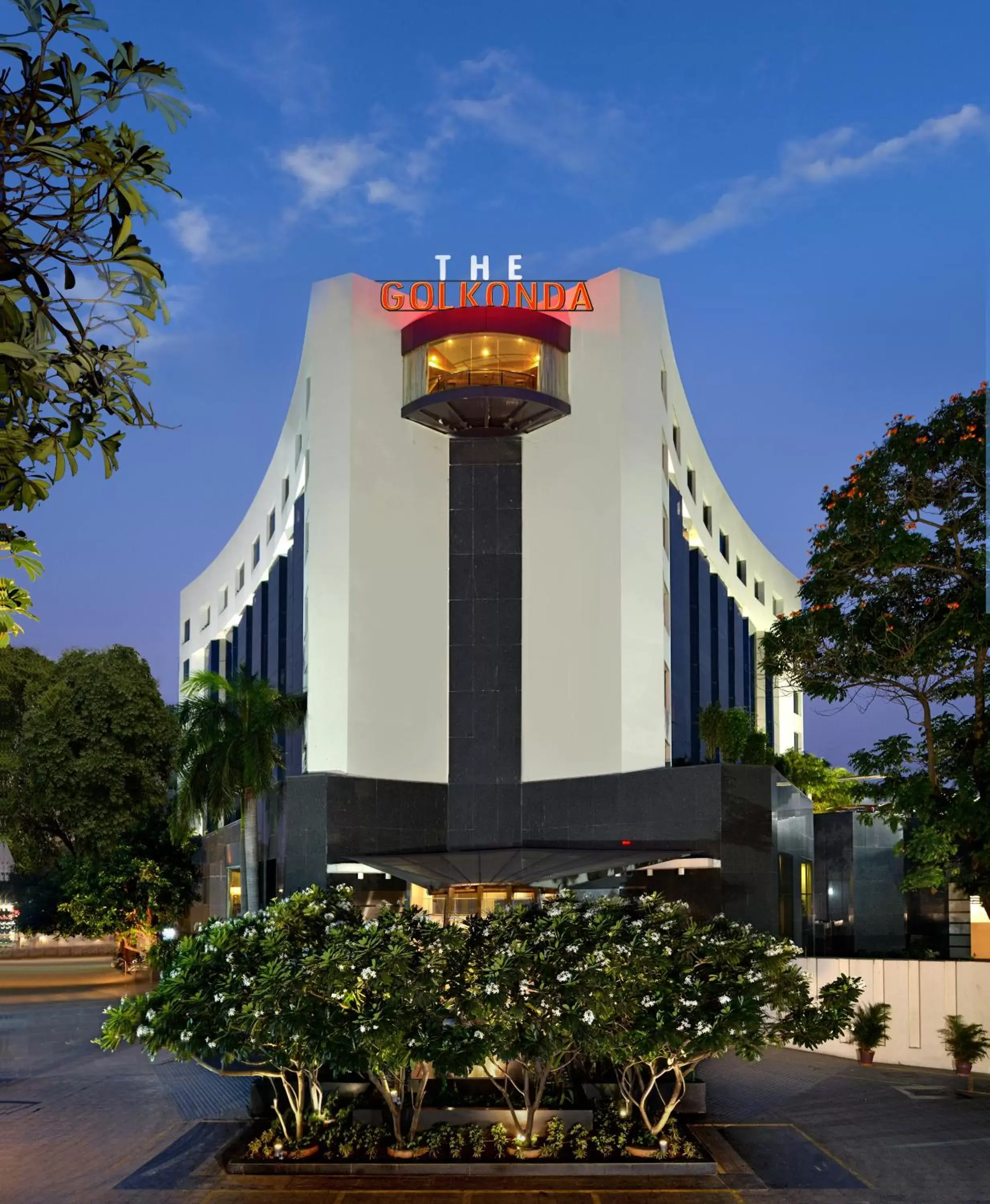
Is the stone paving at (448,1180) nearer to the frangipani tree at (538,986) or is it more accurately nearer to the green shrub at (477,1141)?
the green shrub at (477,1141)

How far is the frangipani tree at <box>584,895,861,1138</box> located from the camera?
55.1 ft

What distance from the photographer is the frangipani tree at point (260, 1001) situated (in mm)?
16109

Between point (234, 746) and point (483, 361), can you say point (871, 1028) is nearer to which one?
point (234, 746)

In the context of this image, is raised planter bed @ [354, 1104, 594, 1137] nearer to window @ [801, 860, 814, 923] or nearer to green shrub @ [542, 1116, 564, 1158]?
green shrub @ [542, 1116, 564, 1158]

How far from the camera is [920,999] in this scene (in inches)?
1025

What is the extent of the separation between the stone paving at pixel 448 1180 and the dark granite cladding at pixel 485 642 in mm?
10546

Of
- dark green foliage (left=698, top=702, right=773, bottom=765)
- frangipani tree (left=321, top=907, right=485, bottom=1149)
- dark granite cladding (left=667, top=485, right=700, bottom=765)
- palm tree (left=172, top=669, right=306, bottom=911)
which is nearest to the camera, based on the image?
frangipani tree (left=321, top=907, right=485, bottom=1149)

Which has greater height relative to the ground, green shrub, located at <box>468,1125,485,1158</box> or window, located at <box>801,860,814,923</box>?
window, located at <box>801,860,814,923</box>

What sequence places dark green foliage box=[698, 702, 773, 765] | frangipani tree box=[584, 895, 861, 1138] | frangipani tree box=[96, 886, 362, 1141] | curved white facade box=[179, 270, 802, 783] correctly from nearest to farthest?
frangipani tree box=[96, 886, 362, 1141] → frangipani tree box=[584, 895, 861, 1138] → curved white facade box=[179, 270, 802, 783] → dark green foliage box=[698, 702, 773, 765]

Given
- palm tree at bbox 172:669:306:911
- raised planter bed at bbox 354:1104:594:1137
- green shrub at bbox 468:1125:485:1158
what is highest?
palm tree at bbox 172:669:306:911

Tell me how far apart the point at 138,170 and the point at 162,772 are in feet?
152

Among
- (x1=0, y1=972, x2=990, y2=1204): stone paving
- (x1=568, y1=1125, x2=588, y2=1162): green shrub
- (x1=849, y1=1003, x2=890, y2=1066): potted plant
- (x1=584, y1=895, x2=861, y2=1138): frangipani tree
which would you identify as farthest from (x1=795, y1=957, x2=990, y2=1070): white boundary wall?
(x1=568, y1=1125, x2=588, y2=1162): green shrub

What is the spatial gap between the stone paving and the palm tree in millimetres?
7035

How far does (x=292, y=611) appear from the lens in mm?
40156
